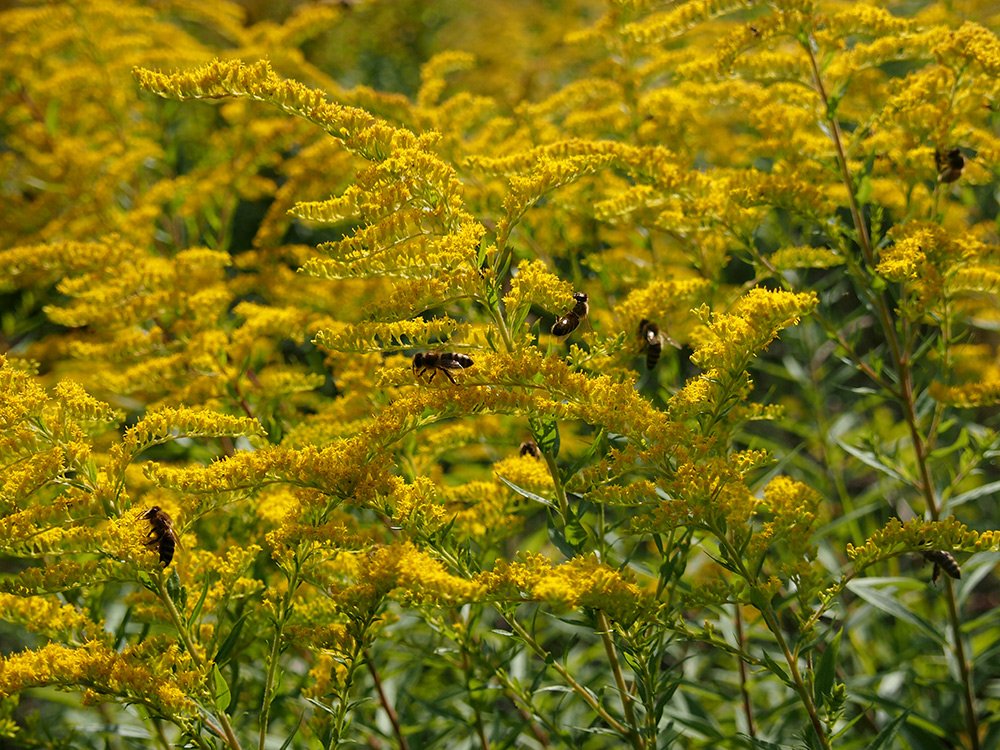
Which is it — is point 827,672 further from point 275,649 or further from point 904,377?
A: point 275,649

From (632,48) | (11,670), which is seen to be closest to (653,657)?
(11,670)

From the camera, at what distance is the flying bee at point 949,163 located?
99.7 inches

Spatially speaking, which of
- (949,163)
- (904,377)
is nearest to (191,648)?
(904,377)

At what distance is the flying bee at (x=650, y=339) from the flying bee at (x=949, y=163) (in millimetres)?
847

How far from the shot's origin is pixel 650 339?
2297mm

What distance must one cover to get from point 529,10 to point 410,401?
5534 mm

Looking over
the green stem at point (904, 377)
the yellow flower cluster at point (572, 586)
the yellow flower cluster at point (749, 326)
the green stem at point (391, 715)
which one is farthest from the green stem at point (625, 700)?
the green stem at point (904, 377)

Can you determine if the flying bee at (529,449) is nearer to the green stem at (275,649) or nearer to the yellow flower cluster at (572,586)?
the yellow flower cluster at (572,586)

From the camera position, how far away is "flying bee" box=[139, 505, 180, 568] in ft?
6.08

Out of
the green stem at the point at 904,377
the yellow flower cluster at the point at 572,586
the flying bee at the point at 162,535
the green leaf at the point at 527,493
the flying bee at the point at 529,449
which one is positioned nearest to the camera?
the yellow flower cluster at the point at 572,586

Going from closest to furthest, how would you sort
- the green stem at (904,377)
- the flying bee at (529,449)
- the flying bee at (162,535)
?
the flying bee at (162,535) < the flying bee at (529,449) < the green stem at (904,377)

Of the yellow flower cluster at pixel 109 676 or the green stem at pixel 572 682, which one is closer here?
the yellow flower cluster at pixel 109 676

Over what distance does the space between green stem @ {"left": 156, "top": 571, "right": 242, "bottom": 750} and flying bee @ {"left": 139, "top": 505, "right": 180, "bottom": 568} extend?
0.03m

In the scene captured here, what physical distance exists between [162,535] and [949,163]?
6.75 feet
